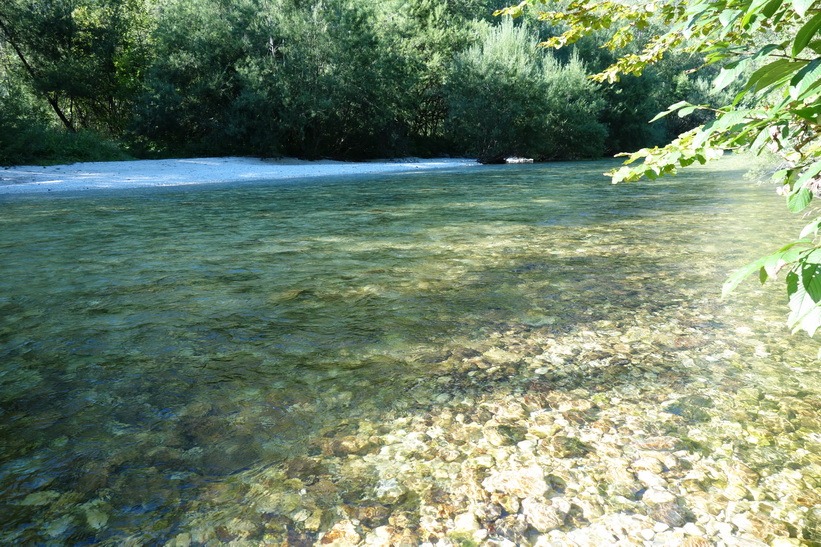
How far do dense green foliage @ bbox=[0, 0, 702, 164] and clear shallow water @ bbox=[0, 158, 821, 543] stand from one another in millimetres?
19952

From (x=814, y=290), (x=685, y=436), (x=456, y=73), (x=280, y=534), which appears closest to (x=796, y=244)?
(x=814, y=290)

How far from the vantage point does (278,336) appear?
341 centimetres

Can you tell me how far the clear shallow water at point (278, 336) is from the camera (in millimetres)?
1978

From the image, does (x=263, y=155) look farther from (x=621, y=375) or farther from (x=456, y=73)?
(x=621, y=375)

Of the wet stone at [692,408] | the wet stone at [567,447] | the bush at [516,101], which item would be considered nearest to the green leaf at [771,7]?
the wet stone at [567,447]

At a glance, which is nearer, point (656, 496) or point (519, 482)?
point (656, 496)

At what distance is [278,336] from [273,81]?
2644 centimetres

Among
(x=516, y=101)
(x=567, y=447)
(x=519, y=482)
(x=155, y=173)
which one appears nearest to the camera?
(x=519, y=482)

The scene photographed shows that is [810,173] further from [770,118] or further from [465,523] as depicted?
[465,523]

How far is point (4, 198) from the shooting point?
A: 14148 millimetres

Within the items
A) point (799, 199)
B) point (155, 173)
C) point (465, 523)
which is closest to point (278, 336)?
point (465, 523)

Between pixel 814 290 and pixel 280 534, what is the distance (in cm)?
156

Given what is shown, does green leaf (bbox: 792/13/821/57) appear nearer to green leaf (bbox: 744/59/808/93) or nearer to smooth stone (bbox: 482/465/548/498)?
green leaf (bbox: 744/59/808/93)

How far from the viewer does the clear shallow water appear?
198 cm
